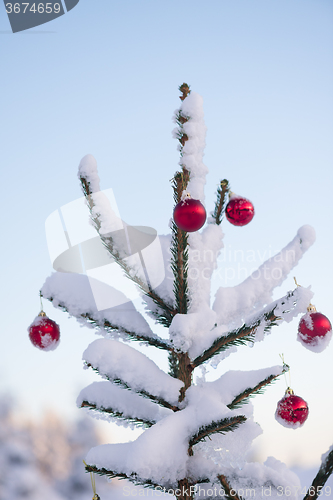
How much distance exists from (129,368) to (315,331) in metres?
0.79

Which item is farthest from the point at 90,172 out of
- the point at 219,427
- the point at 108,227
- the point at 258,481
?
the point at 258,481

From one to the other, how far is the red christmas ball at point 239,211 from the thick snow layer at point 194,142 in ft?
0.55

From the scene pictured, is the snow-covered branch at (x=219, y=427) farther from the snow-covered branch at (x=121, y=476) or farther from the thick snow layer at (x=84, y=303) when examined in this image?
the thick snow layer at (x=84, y=303)

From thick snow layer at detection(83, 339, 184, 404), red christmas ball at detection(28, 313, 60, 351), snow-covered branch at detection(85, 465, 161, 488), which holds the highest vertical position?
Answer: red christmas ball at detection(28, 313, 60, 351)

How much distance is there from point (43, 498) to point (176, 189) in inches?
377

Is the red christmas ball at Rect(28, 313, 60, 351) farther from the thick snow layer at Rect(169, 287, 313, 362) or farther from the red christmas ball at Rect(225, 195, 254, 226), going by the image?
the red christmas ball at Rect(225, 195, 254, 226)

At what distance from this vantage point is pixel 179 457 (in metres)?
1.38

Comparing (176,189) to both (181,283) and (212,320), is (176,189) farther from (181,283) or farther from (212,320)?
(212,320)

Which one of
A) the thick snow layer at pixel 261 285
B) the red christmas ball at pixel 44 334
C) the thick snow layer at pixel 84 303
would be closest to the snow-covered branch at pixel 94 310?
the thick snow layer at pixel 84 303

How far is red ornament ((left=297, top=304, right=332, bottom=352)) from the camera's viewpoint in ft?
4.57

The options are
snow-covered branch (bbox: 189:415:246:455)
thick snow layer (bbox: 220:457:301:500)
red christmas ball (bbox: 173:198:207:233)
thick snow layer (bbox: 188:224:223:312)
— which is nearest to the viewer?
snow-covered branch (bbox: 189:415:246:455)

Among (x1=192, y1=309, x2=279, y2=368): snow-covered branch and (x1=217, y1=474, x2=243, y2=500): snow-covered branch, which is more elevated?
(x1=192, y1=309, x2=279, y2=368): snow-covered branch

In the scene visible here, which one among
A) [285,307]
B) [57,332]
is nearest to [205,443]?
[285,307]

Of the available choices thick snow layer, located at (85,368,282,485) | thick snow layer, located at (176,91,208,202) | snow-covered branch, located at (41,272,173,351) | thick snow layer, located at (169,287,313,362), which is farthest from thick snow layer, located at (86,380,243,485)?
thick snow layer, located at (176,91,208,202)
